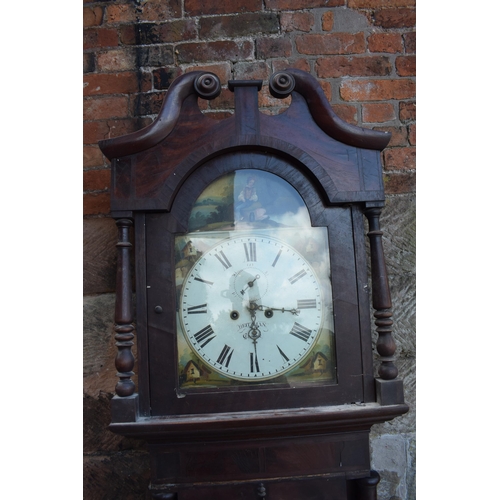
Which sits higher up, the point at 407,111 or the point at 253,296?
the point at 407,111

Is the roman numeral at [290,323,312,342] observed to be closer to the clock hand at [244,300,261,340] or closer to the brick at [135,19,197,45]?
the clock hand at [244,300,261,340]

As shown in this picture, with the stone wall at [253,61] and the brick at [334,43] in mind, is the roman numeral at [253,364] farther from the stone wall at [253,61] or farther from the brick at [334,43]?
the brick at [334,43]

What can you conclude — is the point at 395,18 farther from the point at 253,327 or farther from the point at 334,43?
the point at 253,327

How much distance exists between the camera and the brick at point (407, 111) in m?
1.63

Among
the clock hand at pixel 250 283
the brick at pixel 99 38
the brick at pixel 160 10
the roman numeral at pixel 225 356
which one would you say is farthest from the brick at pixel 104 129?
the roman numeral at pixel 225 356

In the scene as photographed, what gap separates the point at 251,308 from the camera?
1313 mm

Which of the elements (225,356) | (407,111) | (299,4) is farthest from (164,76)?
(225,356)

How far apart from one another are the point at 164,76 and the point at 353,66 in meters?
0.65

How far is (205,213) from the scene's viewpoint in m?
1.34

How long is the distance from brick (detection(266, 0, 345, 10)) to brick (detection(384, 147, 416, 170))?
54 cm


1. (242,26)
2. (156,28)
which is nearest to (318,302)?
(242,26)

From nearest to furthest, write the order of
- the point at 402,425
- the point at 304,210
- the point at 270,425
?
the point at 270,425 → the point at 304,210 → the point at 402,425

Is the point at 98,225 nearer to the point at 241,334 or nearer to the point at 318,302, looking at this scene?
the point at 241,334

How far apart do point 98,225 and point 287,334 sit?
748 millimetres
